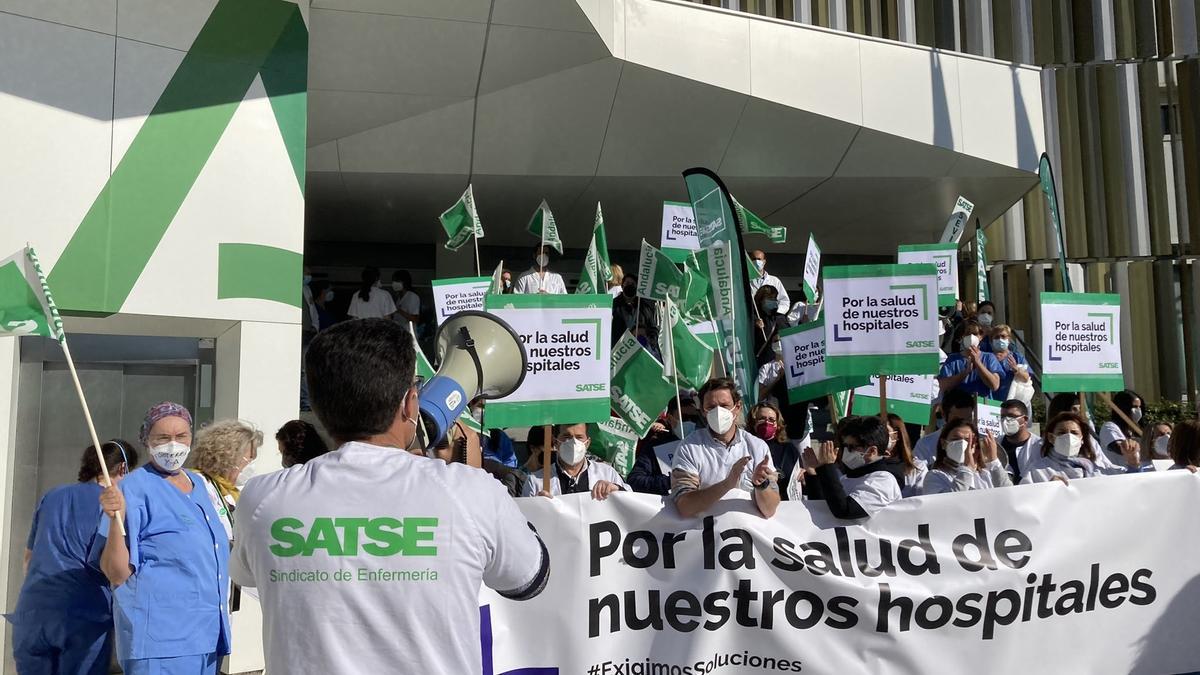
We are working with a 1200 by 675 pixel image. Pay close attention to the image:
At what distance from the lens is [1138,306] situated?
1841 centimetres

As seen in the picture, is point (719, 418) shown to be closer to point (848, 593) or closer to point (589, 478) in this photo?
point (589, 478)

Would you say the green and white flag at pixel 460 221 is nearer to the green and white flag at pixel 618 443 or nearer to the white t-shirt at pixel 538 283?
the white t-shirt at pixel 538 283

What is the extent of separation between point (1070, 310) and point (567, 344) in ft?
14.1

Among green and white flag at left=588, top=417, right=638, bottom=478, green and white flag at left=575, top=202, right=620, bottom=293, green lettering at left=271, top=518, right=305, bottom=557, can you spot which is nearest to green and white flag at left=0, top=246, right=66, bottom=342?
green lettering at left=271, top=518, right=305, bottom=557

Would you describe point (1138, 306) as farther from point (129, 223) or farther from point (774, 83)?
point (129, 223)

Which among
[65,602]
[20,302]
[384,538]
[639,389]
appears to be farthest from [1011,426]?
[384,538]

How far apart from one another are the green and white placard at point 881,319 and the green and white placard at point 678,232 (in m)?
4.17

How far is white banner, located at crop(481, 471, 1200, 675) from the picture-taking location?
5.24 m

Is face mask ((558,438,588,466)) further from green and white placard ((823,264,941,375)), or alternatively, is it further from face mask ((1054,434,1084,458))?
face mask ((1054,434,1084,458))

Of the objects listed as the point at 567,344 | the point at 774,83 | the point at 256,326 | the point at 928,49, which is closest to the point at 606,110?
the point at 774,83

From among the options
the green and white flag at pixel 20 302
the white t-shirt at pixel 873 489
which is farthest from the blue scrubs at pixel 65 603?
the white t-shirt at pixel 873 489

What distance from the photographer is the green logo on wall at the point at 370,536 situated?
2.25 metres

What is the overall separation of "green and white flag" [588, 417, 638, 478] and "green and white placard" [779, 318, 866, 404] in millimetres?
1339

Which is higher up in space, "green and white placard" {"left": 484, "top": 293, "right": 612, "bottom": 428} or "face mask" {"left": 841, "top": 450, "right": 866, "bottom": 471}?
"green and white placard" {"left": 484, "top": 293, "right": 612, "bottom": 428}
